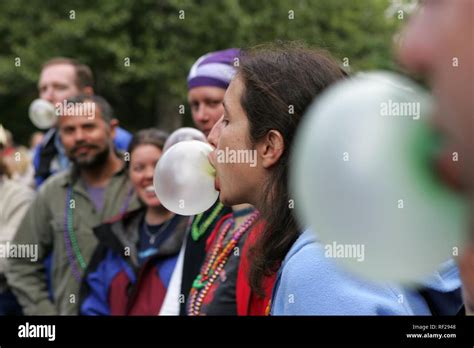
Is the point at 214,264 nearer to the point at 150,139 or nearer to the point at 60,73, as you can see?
the point at 150,139

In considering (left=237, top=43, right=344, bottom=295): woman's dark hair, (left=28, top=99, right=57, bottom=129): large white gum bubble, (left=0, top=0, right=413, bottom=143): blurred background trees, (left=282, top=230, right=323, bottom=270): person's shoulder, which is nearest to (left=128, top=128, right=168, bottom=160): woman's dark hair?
(left=28, top=99, right=57, bottom=129): large white gum bubble

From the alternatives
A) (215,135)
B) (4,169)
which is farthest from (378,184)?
(4,169)

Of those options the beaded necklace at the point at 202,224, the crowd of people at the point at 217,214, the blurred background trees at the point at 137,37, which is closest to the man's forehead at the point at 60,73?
the crowd of people at the point at 217,214

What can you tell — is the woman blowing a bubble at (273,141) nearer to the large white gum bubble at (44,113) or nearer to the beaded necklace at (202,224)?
the beaded necklace at (202,224)

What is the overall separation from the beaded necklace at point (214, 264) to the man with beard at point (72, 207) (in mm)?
1525

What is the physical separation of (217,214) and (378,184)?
9.25ft

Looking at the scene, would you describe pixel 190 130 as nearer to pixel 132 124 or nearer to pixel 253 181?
pixel 253 181

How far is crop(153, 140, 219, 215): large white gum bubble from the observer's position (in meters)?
2.57

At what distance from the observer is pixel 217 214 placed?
3.67 metres

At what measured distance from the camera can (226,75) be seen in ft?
13.4

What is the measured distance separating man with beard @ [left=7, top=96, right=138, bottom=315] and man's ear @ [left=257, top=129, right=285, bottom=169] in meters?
2.50

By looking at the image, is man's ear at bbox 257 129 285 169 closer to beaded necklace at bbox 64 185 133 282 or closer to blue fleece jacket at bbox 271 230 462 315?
blue fleece jacket at bbox 271 230 462 315

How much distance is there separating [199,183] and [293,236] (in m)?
0.33
